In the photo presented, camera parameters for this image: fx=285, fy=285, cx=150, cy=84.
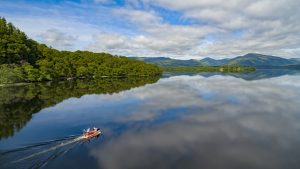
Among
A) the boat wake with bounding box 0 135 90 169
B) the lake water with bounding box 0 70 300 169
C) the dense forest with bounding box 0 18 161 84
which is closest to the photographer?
the boat wake with bounding box 0 135 90 169

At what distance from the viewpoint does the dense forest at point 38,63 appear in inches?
4427

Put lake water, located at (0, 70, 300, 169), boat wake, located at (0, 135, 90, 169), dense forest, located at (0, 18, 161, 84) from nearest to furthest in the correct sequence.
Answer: boat wake, located at (0, 135, 90, 169) < lake water, located at (0, 70, 300, 169) < dense forest, located at (0, 18, 161, 84)

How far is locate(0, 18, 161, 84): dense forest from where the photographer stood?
369ft

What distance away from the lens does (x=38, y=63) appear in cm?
12600

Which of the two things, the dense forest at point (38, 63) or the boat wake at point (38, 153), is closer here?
the boat wake at point (38, 153)

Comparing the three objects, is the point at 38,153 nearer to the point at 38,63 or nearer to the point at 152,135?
the point at 152,135

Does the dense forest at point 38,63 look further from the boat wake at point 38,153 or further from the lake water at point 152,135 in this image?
the boat wake at point 38,153

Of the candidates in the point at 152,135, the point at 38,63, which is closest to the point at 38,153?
the point at 152,135

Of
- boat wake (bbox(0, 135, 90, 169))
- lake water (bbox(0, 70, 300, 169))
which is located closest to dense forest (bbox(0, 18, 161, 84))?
lake water (bbox(0, 70, 300, 169))

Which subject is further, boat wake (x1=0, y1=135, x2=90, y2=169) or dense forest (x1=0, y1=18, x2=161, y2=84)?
dense forest (x1=0, y1=18, x2=161, y2=84)

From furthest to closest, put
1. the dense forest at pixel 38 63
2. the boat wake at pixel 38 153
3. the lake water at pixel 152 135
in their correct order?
the dense forest at pixel 38 63 → the lake water at pixel 152 135 → the boat wake at pixel 38 153

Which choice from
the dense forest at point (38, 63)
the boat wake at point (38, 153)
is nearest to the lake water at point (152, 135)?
the boat wake at point (38, 153)

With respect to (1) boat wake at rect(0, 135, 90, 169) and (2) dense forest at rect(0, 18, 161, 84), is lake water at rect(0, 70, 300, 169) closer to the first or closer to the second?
(1) boat wake at rect(0, 135, 90, 169)

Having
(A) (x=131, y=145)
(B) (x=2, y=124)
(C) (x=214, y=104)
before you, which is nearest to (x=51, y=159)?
(A) (x=131, y=145)
